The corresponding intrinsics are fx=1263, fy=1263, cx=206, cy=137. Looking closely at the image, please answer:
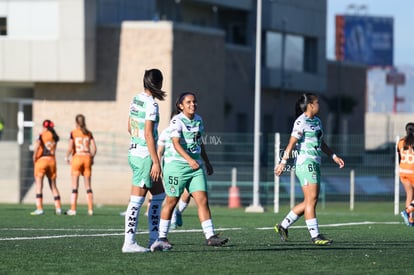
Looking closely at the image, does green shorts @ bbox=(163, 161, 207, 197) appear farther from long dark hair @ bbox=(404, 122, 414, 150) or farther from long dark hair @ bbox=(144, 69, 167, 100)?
long dark hair @ bbox=(404, 122, 414, 150)

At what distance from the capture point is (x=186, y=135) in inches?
586

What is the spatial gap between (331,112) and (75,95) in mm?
25971

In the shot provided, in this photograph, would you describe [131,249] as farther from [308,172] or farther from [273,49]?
[273,49]

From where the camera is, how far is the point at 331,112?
7131 centimetres

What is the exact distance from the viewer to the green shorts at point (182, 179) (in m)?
14.8

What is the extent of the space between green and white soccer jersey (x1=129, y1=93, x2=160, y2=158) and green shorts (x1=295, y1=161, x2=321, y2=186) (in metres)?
2.65

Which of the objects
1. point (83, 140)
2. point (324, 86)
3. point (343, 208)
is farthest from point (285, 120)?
point (83, 140)

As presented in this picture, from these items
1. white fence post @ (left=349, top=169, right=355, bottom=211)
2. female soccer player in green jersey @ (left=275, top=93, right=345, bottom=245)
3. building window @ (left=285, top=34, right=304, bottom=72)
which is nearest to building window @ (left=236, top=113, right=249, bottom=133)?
building window @ (left=285, top=34, right=304, bottom=72)

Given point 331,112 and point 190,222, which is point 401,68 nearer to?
point 331,112

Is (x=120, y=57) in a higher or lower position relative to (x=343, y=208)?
higher

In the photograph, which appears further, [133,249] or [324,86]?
[324,86]

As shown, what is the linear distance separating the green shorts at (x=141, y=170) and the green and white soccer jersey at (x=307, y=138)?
8.50 ft

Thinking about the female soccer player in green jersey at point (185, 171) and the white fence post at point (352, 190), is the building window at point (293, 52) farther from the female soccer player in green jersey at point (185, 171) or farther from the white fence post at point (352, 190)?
the female soccer player in green jersey at point (185, 171)

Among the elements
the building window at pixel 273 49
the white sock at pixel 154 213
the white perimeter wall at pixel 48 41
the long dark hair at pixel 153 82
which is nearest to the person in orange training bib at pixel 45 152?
the white sock at pixel 154 213
